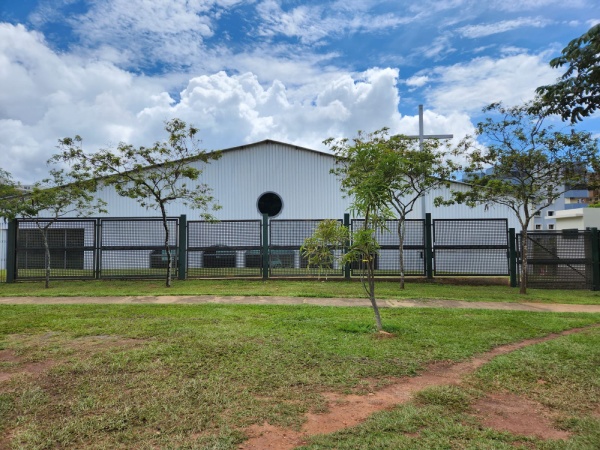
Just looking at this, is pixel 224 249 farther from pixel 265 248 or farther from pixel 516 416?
pixel 516 416

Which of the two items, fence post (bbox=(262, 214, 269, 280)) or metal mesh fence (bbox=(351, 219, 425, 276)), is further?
metal mesh fence (bbox=(351, 219, 425, 276))

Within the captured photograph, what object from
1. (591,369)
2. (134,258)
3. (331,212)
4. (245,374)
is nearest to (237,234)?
(134,258)

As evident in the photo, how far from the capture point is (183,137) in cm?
1306

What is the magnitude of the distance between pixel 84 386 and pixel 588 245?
1494cm

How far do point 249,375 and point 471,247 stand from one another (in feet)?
39.6

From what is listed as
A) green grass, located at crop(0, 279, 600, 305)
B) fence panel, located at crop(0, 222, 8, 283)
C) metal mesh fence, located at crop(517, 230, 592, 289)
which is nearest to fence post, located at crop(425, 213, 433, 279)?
green grass, located at crop(0, 279, 600, 305)

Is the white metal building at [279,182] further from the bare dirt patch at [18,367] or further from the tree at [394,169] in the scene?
the bare dirt patch at [18,367]

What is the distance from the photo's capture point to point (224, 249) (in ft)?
48.1

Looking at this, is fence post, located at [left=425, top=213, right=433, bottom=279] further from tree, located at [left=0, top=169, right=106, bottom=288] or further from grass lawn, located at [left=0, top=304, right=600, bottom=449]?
tree, located at [left=0, top=169, right=106, bottom=288]

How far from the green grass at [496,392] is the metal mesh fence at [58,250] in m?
13.5

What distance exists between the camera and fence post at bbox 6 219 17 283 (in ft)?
47.5

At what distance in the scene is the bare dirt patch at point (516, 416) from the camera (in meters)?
3.30

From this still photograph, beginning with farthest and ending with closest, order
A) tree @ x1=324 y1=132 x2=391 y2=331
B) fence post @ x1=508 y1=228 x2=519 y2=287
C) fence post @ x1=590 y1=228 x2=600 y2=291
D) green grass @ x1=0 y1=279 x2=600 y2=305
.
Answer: fence post @ x1=508 y1=228 x2=519 y2=287
fence post @ x1=590 y1=228 x2=600 y2=291
green grass @ x1=0 y1=279 x2=600 y2=305
tree @ x1=324 y1=132 x2=391 y2=331

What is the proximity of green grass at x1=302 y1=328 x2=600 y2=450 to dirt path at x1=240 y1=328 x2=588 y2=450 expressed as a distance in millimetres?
108
